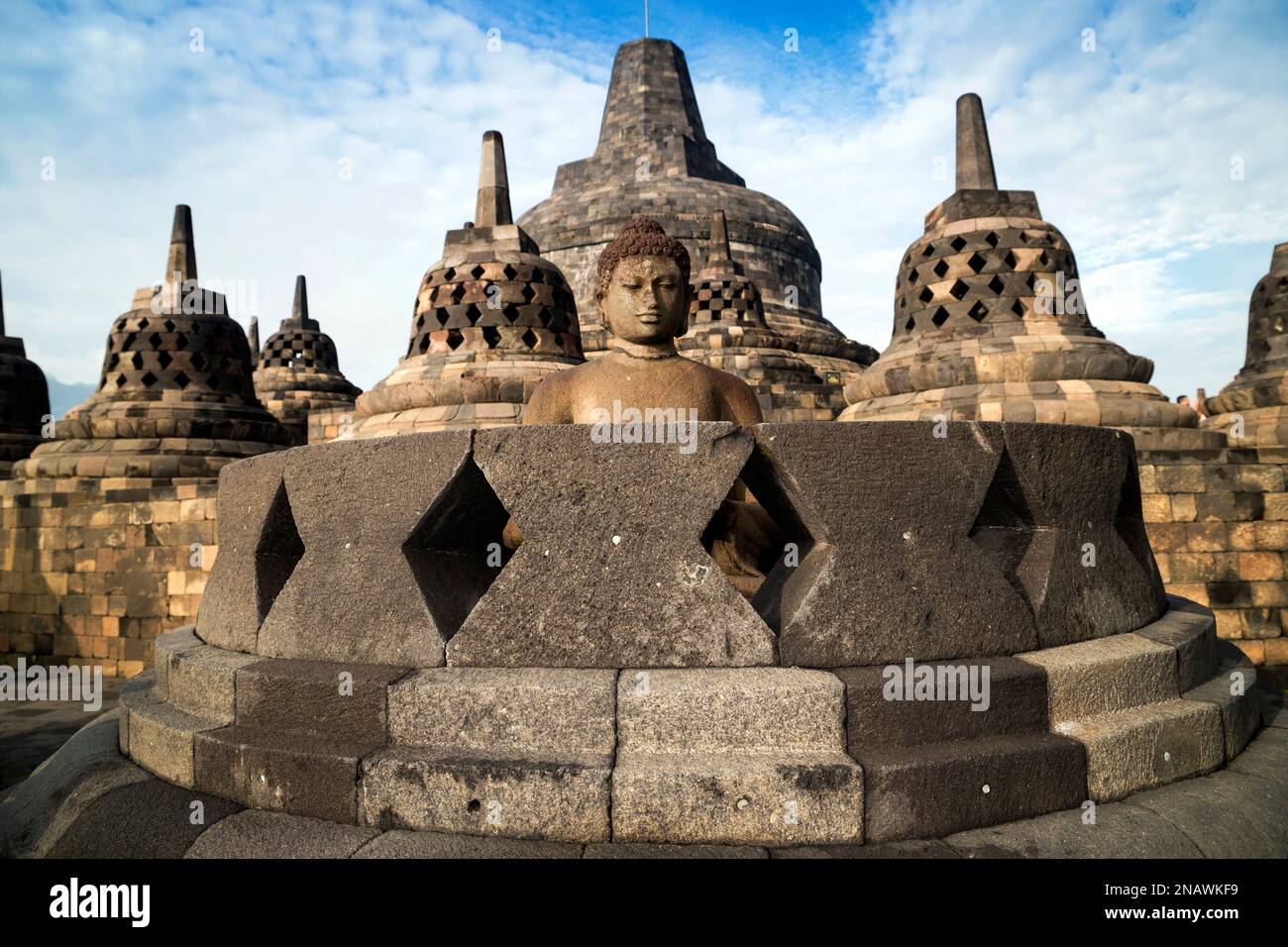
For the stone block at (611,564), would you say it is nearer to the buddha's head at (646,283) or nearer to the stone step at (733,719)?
the stone step at (733,719)

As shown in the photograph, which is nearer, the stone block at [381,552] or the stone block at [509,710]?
the stone block at [509,710]

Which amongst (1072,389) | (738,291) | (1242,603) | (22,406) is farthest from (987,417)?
(22,406)

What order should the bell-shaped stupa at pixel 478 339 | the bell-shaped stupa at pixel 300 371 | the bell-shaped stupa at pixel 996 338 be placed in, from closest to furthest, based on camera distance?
the bell-shaped stupa at pixel 996 338 < the bell-shaped stupa at pixel 478 339 < the bell-shaped stupa at pixel 300 371

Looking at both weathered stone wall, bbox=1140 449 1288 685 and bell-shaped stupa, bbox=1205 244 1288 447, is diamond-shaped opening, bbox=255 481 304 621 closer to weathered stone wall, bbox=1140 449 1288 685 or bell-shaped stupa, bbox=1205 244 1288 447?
weathered stone wall, bbox=1140 449 1288 685

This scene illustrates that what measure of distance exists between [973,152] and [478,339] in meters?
5.46

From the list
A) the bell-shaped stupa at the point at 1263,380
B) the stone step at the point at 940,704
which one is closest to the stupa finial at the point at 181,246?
the stone step at the point at 940,704

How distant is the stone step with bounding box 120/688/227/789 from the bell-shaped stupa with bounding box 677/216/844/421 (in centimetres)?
859

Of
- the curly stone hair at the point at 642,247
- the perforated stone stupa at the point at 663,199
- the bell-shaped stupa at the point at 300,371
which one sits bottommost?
the curly stone hair at the point at 642,247

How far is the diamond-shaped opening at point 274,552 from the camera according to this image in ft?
7.92

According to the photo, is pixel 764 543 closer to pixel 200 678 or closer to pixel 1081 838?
pixel 1081 838

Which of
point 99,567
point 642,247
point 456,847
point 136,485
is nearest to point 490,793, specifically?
point 456,847

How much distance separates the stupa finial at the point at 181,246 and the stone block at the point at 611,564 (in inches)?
379

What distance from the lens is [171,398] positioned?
8.78 m
